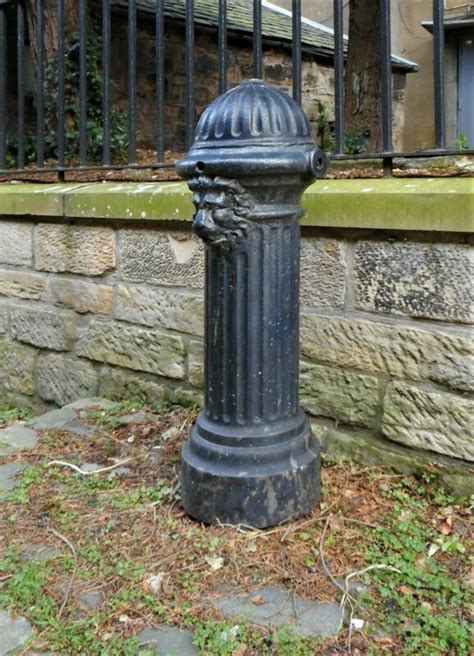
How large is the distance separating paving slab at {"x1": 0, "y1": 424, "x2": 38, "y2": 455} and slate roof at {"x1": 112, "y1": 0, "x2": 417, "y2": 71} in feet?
19.0

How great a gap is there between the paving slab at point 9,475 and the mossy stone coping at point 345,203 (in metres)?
1.22

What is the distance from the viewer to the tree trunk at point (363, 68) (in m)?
6.56

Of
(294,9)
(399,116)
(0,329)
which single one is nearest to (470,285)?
(294,9)

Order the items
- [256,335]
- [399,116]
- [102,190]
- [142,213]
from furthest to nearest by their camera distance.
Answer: [399,116] < [102,190] < [142,213] < [256,335]

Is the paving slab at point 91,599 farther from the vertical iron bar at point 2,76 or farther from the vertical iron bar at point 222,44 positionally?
the vertical iron bar at point 2,76

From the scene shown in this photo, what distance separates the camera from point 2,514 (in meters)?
2.29

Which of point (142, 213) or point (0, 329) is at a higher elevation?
point (142, 213)

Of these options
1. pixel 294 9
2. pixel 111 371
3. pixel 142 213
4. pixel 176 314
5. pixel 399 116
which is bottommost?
pixel 111 371

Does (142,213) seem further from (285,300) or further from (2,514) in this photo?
(2,514)

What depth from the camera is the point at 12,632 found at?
169 cm

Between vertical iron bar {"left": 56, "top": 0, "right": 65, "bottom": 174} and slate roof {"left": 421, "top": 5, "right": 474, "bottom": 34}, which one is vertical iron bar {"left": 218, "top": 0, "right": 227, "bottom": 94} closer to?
vertical iron bar {"left": 56, "top": 0, "right": 65, "bottom": 174}

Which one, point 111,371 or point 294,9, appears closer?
point 294,9

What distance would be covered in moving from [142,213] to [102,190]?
0.35 meters

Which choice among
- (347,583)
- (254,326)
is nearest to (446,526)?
(347,583)
